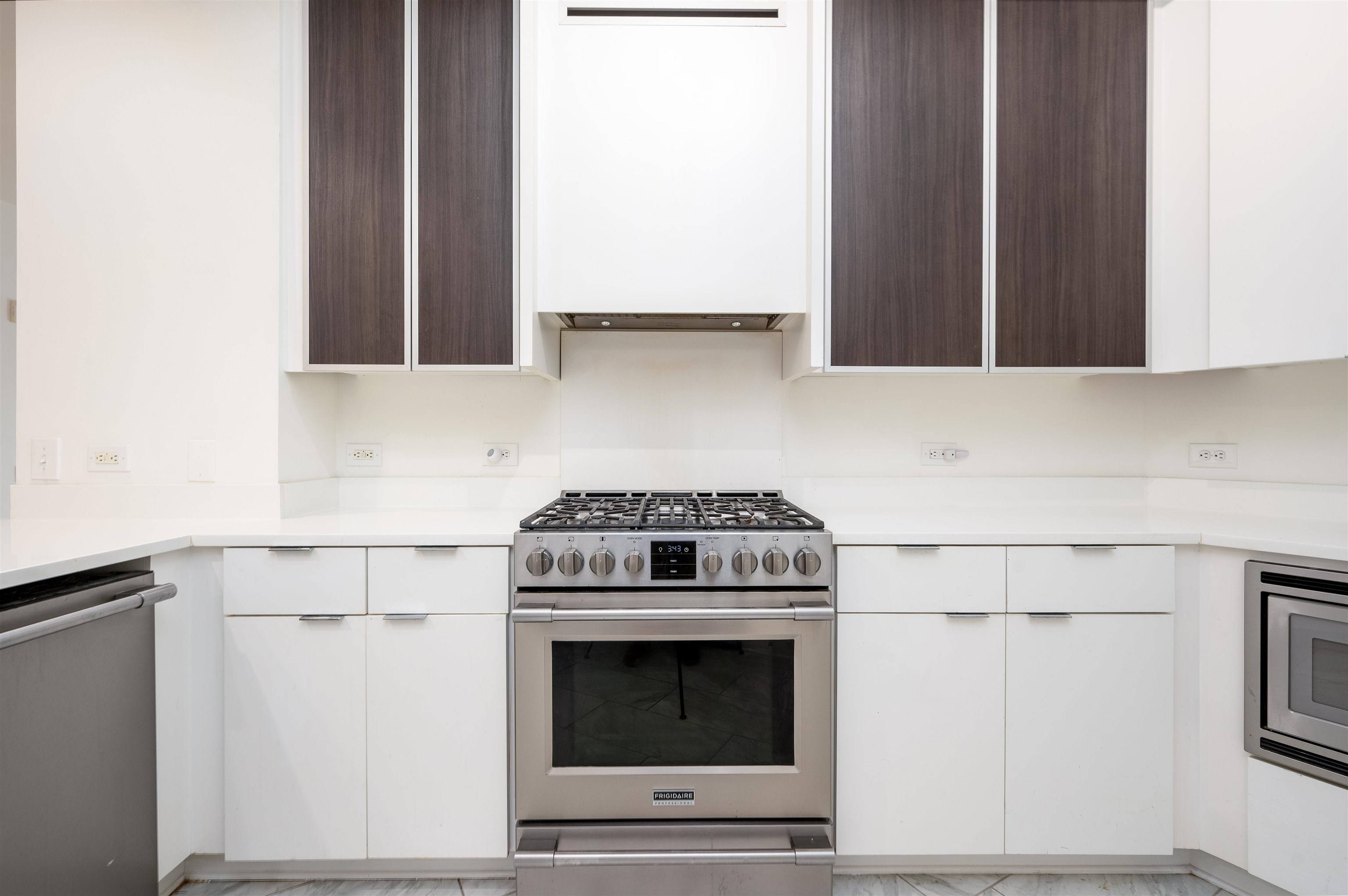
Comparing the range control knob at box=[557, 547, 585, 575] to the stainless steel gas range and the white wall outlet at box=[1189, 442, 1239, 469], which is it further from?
the white wall outlet at box=[1189, 442, 1239, 469]

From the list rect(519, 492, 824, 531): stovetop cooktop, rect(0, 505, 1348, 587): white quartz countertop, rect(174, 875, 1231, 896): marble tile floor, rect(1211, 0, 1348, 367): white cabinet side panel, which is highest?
rect(1211, 0, 1348, 367): white cabinet side panel

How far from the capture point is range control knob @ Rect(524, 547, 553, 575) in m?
1.54

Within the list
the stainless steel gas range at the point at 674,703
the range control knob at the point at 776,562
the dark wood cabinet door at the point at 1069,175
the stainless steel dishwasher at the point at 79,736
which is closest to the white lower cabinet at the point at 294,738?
the stainless steel dishwasher at the point at 79,736

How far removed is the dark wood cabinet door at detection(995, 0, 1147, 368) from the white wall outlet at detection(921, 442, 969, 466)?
17.9 inches

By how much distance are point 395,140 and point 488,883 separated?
2.20m

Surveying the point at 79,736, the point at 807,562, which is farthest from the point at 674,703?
the point at 79,736

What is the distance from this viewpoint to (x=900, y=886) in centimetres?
164

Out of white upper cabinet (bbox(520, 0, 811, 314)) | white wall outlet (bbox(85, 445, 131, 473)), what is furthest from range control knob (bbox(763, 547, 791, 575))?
white wall outlet (bbox(85, 445, 131, 473))

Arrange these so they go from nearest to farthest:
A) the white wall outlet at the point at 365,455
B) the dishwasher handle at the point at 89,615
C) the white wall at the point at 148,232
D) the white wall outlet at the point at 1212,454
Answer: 1. the dishwasher handle at the point at 89,615
2. the white wall at the point at 148,232
3. the white wall outlet at the point at 1212,454
4. the white wall outlet at the point at 365,455

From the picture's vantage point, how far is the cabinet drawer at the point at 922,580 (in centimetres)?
161

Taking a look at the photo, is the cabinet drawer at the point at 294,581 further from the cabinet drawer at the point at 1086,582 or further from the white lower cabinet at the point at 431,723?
the cabinet drawer at the point at 1086,582

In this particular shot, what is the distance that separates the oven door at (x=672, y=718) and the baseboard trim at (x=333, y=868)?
0.29 meters

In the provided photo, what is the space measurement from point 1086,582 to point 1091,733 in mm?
411

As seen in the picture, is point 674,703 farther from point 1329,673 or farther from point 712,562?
point 1329,673
